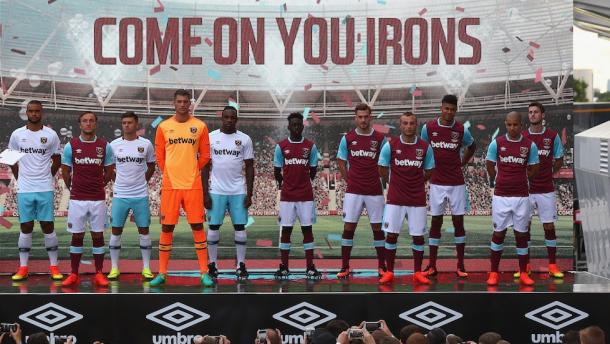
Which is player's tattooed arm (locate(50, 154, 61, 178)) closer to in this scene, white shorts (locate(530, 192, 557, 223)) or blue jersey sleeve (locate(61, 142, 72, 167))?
blue jersey sleeve (locate(61, 142, 72, 167))

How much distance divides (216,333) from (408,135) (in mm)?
2946

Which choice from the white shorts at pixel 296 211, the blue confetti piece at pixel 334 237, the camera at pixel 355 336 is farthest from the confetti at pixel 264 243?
the camera at pixel 355 336

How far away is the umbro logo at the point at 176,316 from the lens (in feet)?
27.0

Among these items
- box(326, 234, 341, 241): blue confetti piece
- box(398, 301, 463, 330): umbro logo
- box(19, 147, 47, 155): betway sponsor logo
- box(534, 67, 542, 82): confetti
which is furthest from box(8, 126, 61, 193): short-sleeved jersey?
box(534, 67, 542, 82): confetti

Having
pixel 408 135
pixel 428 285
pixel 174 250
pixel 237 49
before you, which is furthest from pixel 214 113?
pixel 428 285

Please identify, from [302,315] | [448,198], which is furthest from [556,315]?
[302,315]

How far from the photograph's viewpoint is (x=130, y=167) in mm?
9789

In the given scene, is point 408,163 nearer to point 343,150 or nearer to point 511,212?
point 343,150

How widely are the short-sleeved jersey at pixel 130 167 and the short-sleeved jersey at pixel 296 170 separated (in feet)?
4.88

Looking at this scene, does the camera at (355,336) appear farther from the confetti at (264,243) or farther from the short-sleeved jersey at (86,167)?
the confetti at (264,243)

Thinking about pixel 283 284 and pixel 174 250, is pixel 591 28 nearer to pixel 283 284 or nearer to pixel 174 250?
pixel 283 284

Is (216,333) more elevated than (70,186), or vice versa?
(70,186)

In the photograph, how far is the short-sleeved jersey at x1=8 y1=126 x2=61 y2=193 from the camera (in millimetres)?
9773

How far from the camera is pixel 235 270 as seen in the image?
10594mm
